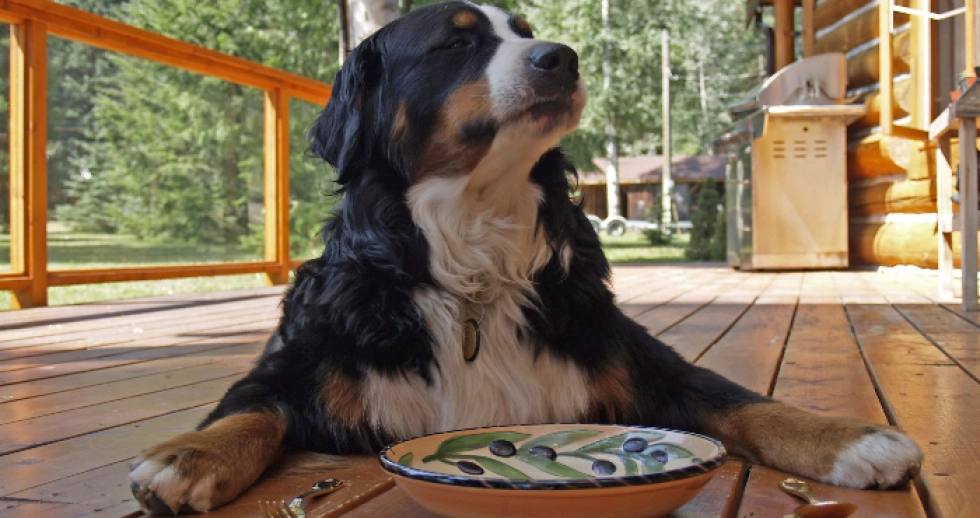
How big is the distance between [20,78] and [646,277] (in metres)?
5.41

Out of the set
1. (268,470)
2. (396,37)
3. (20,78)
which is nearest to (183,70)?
(20,78)

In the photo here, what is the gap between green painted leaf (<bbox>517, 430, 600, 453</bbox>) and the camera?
1.69 m

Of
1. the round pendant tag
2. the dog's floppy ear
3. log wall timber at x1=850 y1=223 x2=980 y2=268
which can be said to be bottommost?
the round pendant tag

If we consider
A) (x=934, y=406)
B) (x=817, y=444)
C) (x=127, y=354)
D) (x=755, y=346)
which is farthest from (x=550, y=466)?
(x=127, y=354)

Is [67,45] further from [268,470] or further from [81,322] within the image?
[268,470]

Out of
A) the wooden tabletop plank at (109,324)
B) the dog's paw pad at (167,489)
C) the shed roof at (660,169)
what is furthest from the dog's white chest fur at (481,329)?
the shed roof at (660,169)

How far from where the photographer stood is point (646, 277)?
28.5 feet

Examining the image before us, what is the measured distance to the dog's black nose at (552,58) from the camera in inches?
86.0

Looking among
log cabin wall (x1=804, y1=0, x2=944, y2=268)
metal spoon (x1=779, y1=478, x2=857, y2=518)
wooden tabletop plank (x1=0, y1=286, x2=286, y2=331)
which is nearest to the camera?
metal spoon (x1=779, y1=478, x2=857, y2=518)

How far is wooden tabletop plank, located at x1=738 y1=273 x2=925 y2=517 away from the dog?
0.15 metres

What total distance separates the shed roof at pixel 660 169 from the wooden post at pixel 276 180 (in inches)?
1299

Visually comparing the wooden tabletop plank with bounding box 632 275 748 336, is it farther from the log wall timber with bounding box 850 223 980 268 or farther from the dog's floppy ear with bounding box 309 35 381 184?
the dog's floppy ear with bounding box 309 35 381 184

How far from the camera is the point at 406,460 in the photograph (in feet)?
5.05

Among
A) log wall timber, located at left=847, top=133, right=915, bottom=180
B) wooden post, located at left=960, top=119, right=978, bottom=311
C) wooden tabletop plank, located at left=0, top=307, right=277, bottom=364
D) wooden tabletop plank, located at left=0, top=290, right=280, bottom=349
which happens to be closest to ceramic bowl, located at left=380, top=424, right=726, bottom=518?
wooden tabletop plank, located at left=0, top=307, right=277, bottom=364
